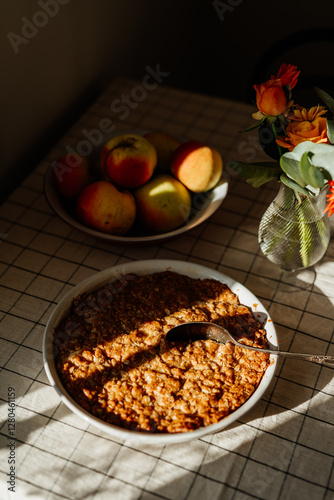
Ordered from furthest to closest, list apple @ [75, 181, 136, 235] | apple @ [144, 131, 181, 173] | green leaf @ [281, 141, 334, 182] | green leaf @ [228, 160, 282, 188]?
apple @ [144, 131, 181, 173], apple @ [75, 181, 136, 235], green leaf @ [228, 160, 282, 188], green leaf @ [281, 141, 334, 182]

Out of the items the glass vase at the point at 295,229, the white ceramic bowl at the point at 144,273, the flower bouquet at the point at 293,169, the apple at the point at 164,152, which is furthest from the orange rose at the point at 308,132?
the apple at the point at 164,152

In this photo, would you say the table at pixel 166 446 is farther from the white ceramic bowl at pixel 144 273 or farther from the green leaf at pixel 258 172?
the green leaf at pixel 258 172

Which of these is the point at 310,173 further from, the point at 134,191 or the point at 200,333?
the point at 134,191

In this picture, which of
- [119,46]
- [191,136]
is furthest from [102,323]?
[119,46]

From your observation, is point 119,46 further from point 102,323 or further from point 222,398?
point 222,398

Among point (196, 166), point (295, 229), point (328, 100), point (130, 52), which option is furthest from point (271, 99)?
point (130, 52)

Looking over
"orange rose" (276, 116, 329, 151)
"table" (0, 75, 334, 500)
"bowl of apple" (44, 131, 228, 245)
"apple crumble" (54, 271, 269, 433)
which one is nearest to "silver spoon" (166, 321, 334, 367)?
"apple crumble" (54, 271, 269, 433)

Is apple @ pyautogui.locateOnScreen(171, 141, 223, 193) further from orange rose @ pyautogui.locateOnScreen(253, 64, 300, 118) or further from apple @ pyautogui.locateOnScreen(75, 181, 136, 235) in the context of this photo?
orange rose @ pyautogui.locateOnScreen(253, 64, 300, 118)
